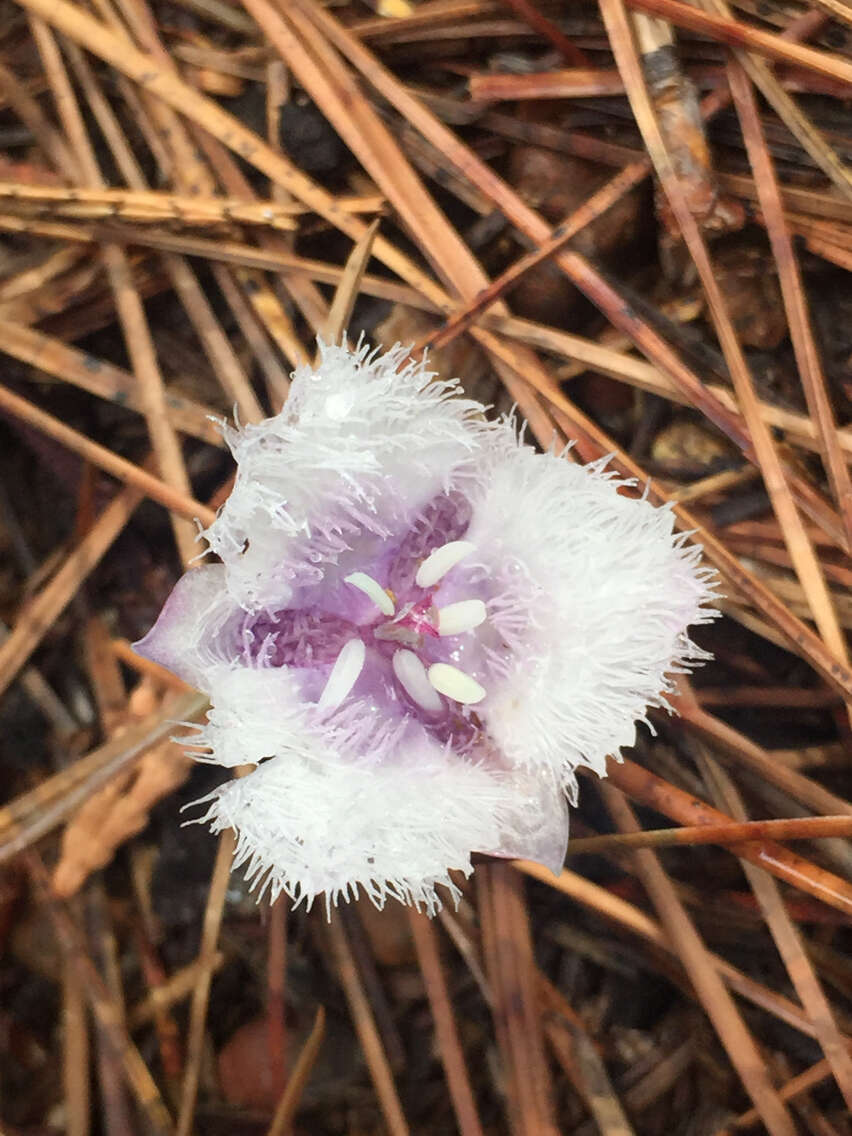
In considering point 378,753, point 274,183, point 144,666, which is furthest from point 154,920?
point 274,183

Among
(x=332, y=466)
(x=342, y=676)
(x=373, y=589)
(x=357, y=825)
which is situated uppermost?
(x=332, y=466)

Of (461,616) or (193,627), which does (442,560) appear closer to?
(461,616)

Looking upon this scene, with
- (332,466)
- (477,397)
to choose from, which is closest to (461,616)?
(332,466)

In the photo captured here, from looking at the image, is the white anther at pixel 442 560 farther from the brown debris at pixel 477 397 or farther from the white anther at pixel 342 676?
the brown debris at pixel 477 397

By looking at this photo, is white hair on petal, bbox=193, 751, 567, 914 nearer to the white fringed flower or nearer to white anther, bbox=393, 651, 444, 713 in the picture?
the white fringed flower

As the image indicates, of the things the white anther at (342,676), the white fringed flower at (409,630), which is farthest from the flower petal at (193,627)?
the white anther at (342,676)

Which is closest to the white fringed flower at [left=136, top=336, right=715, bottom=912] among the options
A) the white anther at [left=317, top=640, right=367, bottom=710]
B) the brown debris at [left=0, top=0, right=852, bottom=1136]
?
the white anther at [left=317, top=640, right=367, bottom=710]

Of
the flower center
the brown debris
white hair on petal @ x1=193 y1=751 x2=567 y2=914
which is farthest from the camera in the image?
the brown debris
